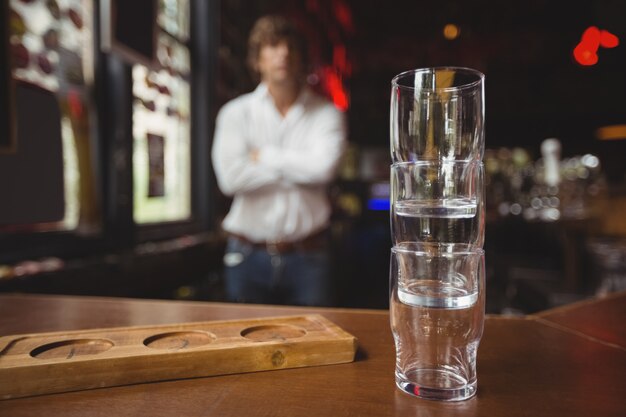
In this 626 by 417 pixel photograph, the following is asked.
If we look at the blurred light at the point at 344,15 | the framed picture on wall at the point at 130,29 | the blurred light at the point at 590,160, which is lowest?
the blurred light at the point at 590,160

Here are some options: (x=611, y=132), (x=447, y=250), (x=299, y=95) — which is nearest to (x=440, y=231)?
(x=447, y=250)

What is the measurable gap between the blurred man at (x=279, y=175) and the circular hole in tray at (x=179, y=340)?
46.8 inches

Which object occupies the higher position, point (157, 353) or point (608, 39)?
point (608, 39)

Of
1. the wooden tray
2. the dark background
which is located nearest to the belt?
the wooden tray

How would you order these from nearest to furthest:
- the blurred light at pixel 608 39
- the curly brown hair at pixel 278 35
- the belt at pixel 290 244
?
the belt at pixel 290 244 → the curly brown hair at pixel 278 35 → the blurred light at pixel 608 39

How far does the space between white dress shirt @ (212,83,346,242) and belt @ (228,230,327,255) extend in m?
0.02

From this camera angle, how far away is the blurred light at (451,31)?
21.1ft

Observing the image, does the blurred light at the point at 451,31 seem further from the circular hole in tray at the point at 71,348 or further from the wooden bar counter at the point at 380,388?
the circular hole in tray at the point at 71,348

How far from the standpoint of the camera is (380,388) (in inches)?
23.9

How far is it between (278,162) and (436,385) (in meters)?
1.47

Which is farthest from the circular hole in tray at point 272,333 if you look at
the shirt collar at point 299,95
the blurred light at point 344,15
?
the blurred light at point 344,15

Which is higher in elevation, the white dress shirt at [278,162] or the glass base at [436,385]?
the white dress shirt at [278,162]

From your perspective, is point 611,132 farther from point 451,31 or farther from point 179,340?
point 179,340

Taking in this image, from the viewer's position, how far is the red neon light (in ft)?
19.3
